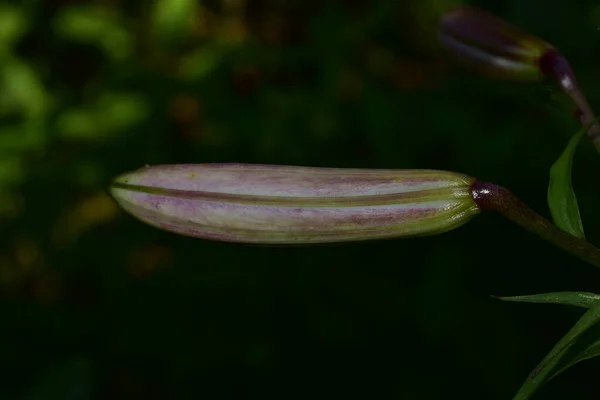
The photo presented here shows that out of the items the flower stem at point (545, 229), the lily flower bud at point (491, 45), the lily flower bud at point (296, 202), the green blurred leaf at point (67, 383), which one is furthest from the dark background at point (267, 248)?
the flower stem at point (545, 229)

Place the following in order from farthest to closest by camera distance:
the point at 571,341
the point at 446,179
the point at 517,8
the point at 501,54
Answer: the point at 517,8 → the point at 501,54 → the point at 446,179 → the point at 571,341

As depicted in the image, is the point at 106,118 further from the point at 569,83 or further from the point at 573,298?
the point at 573,298

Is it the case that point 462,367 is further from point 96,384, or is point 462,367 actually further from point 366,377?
point 96,384

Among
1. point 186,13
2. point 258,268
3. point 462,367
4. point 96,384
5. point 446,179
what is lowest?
point 96,384

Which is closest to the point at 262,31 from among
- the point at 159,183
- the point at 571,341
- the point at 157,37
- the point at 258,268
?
the point at 157,37

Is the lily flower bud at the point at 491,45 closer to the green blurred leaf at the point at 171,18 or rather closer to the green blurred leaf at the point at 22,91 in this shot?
the green blurred leaf at the point at 171,18

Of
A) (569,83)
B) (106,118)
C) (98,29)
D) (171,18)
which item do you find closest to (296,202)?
(569,83)

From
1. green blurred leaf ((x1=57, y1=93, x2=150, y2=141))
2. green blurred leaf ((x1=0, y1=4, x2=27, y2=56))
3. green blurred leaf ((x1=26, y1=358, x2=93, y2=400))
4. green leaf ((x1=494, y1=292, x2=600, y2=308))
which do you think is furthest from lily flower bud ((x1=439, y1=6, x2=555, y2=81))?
green blurred leaf ((x1=0, y1=4, x2=27, y2=56))
